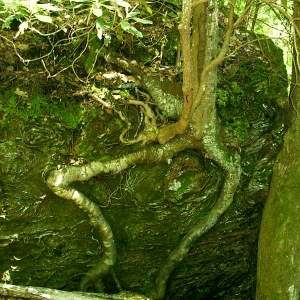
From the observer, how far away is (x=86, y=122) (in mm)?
3287

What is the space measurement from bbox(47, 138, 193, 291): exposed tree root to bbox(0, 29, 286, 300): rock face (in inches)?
3.8

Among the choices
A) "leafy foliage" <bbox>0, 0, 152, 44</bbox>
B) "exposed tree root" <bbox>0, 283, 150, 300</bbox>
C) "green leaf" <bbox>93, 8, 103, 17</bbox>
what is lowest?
"exposed tree root" <bbox>0, 283, 150, 300</bbox>

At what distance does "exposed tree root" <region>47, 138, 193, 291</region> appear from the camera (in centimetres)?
315

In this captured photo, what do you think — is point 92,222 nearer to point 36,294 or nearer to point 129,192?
point 129,192

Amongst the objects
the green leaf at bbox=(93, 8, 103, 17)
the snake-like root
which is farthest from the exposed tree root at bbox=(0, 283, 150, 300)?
the green leaf at bbox=(93, 8, 103, 17)

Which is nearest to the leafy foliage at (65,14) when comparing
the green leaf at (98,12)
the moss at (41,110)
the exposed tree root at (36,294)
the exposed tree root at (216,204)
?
the green leaf at (98,12)

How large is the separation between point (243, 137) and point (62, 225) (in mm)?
1868

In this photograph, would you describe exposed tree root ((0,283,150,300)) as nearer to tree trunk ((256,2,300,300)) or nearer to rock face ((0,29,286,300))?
rock face ((0,29,286,300))

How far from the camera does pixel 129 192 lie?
347 cm

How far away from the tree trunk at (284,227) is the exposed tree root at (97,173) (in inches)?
34.4

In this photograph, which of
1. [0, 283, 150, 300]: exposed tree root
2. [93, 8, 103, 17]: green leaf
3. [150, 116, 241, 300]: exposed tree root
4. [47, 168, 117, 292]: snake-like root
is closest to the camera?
[93, 8, 103, 17]: green leaf

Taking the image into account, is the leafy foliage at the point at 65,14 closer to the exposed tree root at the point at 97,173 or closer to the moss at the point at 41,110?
the moss at the point at 41,110

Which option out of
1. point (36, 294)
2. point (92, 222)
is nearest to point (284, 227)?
point (92, 222)

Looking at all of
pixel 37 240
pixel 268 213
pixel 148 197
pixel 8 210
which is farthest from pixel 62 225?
pixel 268 213
